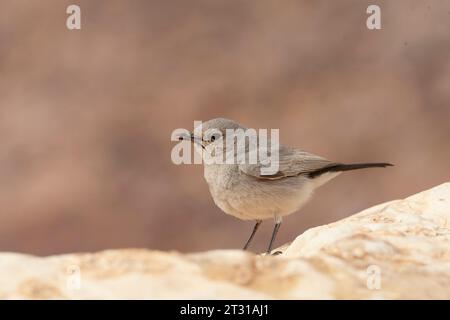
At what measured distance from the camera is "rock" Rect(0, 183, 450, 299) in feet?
8.07

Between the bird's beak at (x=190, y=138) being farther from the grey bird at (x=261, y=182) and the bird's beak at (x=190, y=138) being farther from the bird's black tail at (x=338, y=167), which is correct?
the bird's black tail at (x=338, y=167)

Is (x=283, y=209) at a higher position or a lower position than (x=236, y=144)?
lower

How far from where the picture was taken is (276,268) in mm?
2607

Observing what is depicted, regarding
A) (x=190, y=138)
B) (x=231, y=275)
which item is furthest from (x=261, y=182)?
(x=231, y=275)

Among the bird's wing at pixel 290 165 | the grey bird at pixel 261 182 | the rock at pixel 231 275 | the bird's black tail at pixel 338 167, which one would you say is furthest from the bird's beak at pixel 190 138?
the rock at pixel 231 275

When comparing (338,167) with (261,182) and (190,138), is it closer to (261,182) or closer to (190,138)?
(261,182)

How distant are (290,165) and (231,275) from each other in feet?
7.25

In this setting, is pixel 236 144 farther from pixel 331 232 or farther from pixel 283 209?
pixel 331 232

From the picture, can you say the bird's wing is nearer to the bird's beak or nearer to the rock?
the bird's beak

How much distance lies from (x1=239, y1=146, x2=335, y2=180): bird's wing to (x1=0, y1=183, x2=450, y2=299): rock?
1.51m

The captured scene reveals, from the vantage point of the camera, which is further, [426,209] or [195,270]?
[426,209]
